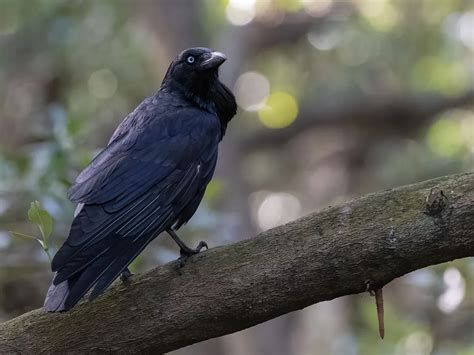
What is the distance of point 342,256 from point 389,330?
291 centimetres

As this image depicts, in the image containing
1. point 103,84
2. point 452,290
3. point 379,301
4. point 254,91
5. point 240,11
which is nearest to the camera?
point 379,301

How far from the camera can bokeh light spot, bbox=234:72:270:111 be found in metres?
11.8

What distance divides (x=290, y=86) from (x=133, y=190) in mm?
8967

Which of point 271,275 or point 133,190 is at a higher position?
point 133,190

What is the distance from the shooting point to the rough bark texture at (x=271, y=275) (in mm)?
2594

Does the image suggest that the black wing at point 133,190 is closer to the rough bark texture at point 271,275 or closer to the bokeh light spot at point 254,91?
the rough bark texture at point 271,275

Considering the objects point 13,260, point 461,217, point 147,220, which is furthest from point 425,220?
point 13,260

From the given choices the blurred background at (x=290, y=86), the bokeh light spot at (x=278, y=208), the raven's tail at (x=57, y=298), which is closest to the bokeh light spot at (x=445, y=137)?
the blurred background at (x=290, y=86)

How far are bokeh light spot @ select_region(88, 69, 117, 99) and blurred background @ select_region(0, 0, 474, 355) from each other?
22 millimetres

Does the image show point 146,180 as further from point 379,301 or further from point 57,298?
point 379,301

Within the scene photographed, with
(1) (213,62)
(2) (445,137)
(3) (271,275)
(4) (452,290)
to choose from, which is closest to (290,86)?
(2) (445,137)

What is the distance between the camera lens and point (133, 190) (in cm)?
331

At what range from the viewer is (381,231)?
2.64 meters

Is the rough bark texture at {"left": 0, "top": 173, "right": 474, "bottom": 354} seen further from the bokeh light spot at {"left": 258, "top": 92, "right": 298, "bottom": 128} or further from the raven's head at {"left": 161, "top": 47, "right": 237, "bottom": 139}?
the bokeh light spot at {"left": 258, "top": 92, "right": 298, "bottom": 128}
